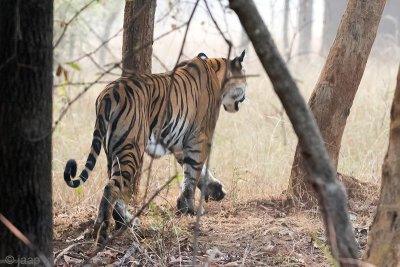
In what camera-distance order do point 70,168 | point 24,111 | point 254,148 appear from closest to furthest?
point 24,111, point 70,168, point 254,148

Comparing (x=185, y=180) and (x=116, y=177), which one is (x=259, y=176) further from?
(x=116, y=177)

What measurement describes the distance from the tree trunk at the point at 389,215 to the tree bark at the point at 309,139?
671 millimetres

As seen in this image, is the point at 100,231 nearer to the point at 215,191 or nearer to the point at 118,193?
the point at 118,193

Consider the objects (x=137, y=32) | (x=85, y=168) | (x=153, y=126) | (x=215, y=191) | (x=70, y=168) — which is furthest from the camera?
(x=215, y=191)

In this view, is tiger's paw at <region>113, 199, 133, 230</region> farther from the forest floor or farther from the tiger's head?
the tiger's head

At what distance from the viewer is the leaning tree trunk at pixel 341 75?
203 inches

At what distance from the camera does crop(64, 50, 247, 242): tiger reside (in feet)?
14.6

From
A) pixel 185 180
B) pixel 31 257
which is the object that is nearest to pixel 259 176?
pixel 185 180

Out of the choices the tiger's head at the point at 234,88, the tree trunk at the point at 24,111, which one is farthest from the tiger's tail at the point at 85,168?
the tiger's head at the point at 234,88

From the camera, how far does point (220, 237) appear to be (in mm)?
4355

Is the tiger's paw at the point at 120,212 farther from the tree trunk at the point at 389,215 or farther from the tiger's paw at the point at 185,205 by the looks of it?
the tree trunk at the point at 389,215

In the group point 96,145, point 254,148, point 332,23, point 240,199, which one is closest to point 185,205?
point 240,199

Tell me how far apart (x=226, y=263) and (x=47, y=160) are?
167cm

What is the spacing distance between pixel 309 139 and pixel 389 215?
34.9 inches
